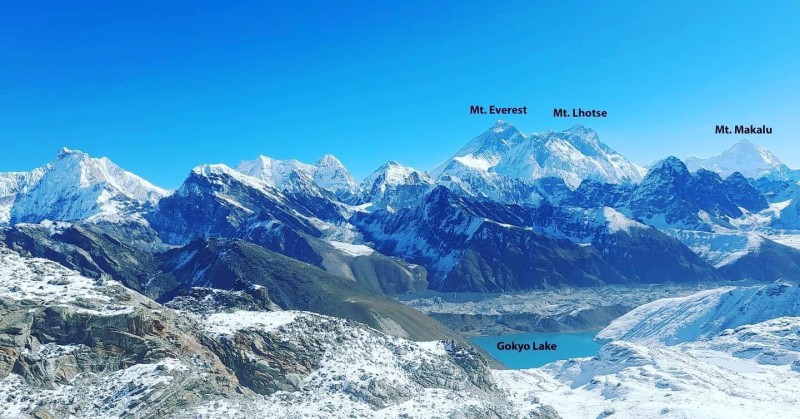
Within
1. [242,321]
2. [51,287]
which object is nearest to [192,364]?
[242,321]

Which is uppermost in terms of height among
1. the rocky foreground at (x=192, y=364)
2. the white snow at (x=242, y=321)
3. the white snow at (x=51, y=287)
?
the white snow at (x=51, y=287)

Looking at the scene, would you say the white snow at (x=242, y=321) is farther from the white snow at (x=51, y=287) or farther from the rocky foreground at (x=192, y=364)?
the white snow at (x=51, y=287)

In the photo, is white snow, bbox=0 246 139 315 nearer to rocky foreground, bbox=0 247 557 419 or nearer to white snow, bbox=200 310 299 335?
rocky foreground, bbox=0 247 557 419

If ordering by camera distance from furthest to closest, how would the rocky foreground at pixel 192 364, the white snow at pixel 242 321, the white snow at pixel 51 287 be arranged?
the white snow at pixel 242 321 → the white snow at pixel 51 287 → the rocky foreground at pixel 192 364

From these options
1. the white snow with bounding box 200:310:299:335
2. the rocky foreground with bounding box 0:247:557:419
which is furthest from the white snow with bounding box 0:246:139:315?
the white snow with bounding box 200:310:299:335

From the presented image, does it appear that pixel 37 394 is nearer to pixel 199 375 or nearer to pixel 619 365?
pixel 199 375

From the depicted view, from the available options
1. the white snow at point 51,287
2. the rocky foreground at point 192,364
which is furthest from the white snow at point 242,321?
the white snow at point 51,287

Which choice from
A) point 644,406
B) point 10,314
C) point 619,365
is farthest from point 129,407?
point 619,365

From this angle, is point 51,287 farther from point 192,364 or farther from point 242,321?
point 242,321

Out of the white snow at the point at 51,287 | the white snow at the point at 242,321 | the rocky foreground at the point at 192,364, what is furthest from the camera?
the white snow at the point at 242,321
